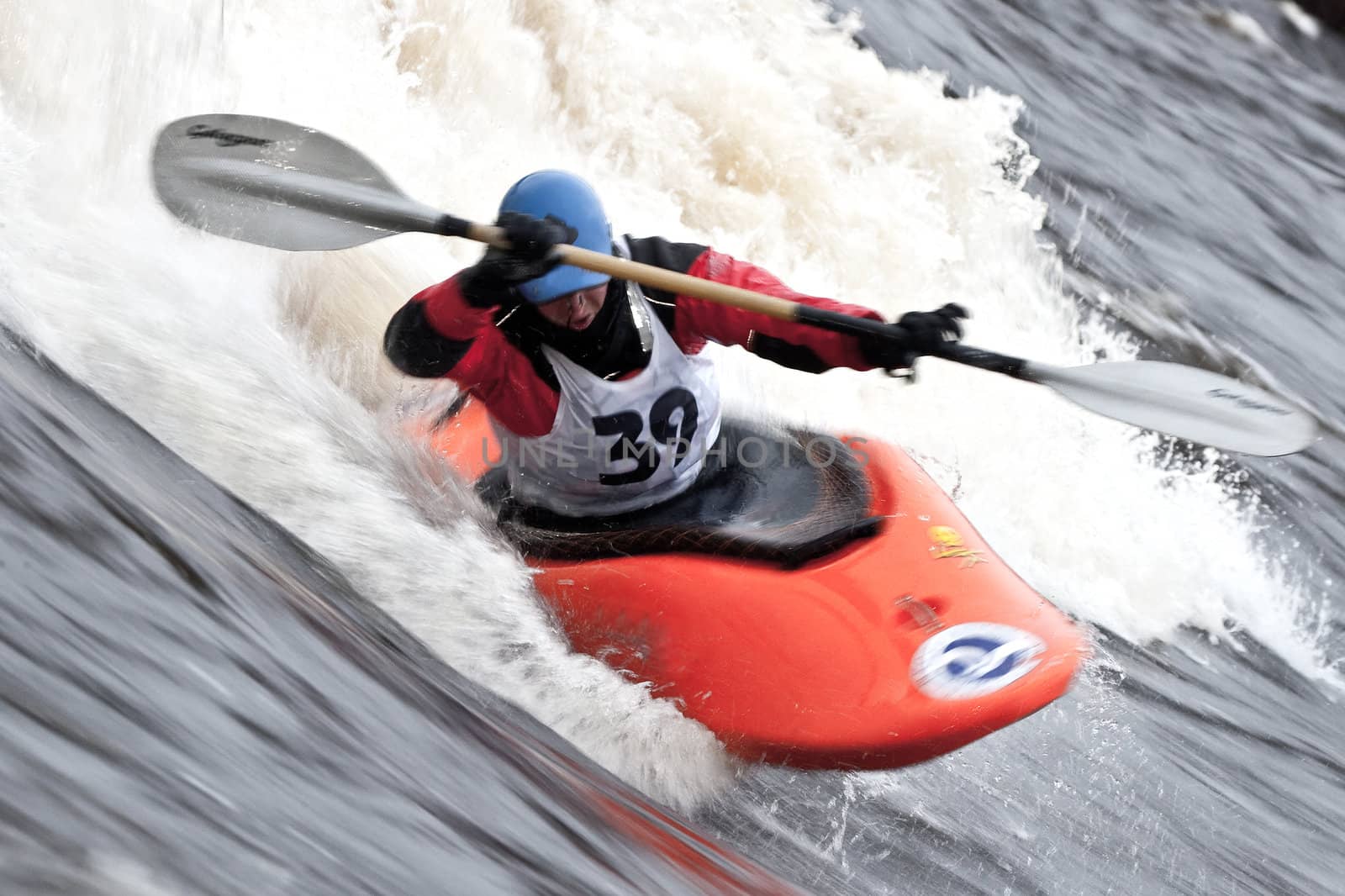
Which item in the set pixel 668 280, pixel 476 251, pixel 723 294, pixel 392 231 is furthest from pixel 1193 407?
pixel 476 251

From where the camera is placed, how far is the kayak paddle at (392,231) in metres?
2.42

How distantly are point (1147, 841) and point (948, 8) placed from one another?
22.1 ft

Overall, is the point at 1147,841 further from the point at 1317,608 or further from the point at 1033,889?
the point at 1317,608

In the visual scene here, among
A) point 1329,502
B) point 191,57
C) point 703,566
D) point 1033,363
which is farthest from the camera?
point 1329,502

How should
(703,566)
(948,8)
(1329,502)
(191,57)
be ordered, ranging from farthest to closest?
(948,8) < (1329,502) < (191,57) < (703,566)

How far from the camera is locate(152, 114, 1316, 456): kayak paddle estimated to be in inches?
95.4

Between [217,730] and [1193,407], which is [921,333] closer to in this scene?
[1193,407]

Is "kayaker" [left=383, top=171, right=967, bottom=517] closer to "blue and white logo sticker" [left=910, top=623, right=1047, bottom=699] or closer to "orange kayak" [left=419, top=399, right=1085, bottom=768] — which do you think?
"orange kayak" [left=419, top=399, right=1085, bottom=768]

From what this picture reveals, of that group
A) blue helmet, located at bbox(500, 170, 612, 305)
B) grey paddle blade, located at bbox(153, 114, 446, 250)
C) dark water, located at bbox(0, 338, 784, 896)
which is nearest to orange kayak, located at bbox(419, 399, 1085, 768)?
dark water, located at bbox(0, 338, 784, 896)

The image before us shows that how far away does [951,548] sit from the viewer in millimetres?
2799

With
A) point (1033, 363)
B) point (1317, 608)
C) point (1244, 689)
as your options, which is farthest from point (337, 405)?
point (1317, 608)

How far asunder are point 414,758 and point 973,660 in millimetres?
1278

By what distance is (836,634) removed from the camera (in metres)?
2.57

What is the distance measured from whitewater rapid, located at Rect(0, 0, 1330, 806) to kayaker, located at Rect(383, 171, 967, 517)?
284mm
